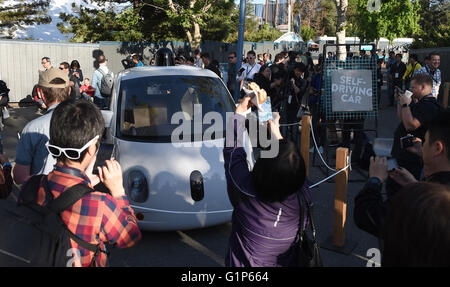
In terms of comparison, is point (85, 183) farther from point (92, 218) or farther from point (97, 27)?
point (97, 27)

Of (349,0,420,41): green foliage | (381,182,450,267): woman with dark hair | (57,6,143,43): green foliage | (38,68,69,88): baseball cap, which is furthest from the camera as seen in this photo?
(57,6,143,43): green foliage

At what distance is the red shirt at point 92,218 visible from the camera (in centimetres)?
206

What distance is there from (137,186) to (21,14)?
21.9 metres

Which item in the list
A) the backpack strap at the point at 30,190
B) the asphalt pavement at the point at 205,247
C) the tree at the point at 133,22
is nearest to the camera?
the backpack strap at the point at 30,190

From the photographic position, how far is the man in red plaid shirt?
2072 mm

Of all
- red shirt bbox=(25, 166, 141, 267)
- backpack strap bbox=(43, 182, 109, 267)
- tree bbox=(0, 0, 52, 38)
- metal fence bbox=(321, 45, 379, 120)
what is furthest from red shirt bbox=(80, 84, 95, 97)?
tree bbox=(0, 0, 52, 38)

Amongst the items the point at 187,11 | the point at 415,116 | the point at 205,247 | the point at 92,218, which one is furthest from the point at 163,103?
the point at 187,11

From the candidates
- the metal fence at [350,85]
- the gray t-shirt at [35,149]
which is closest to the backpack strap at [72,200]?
the gray t-shirt at [35,149]

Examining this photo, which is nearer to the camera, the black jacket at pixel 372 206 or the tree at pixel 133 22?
the black jacket at pixel 372 206

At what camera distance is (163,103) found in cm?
582

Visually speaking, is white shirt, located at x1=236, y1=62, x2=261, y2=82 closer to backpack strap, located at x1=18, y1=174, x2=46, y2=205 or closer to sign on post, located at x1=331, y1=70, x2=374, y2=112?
sign on post, located at x1=331, y1=70, x2=374, y2=112

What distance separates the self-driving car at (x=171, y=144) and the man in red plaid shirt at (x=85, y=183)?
258 centimetres

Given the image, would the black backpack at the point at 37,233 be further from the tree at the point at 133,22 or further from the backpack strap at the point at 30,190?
the tree at the point at 133,22
